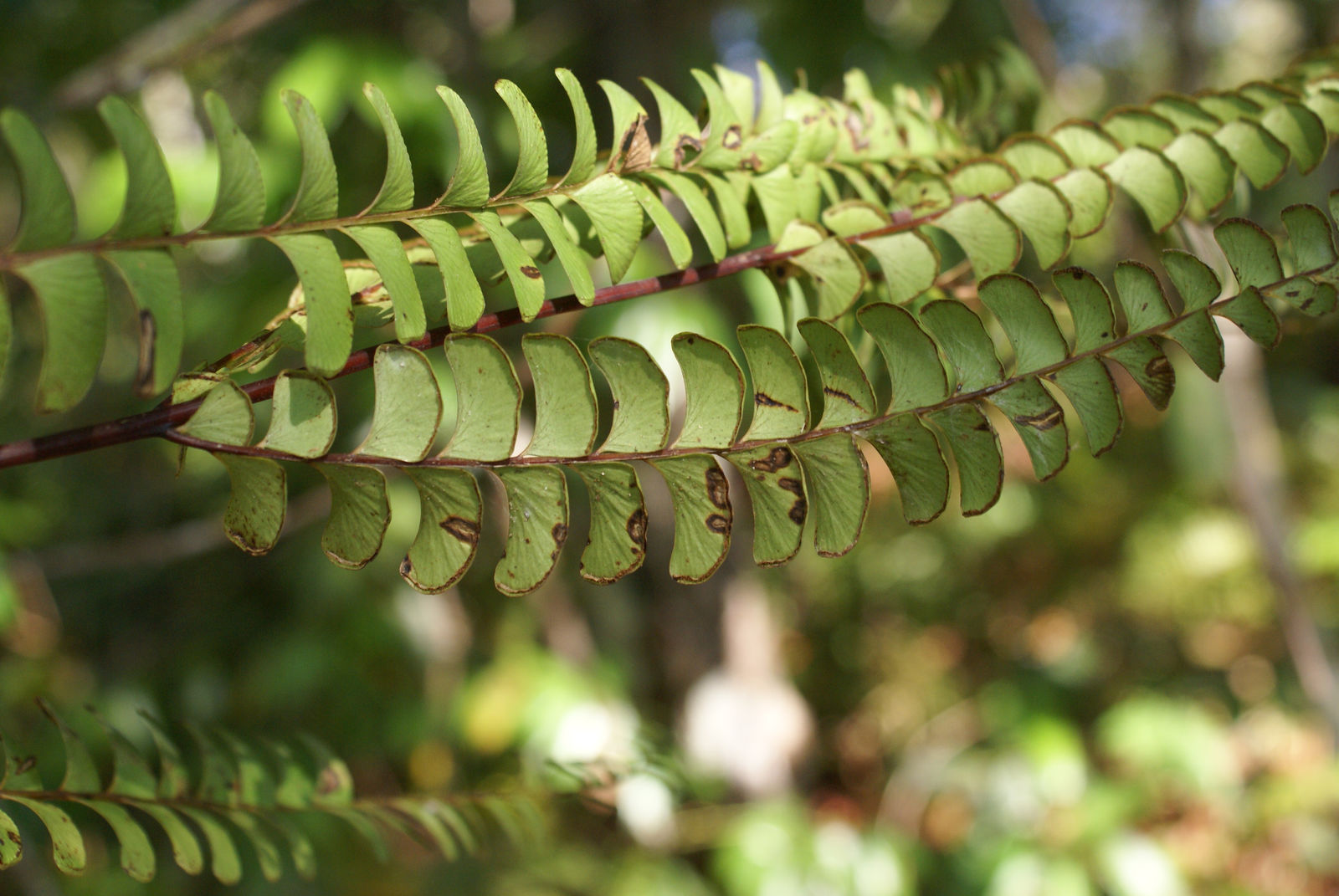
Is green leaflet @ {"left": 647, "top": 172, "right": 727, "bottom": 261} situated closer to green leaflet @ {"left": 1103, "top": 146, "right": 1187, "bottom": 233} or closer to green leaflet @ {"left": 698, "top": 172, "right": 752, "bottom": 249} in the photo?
green leaflet @ {"left": 698, "top": 172, "right": 752, "bottom": 249}

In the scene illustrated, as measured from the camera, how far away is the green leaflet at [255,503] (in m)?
0.19

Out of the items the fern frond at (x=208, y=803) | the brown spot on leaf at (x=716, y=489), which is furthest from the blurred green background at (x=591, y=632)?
the brown spot on leaf at (x=716, y=489)

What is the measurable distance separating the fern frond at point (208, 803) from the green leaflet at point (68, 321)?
0.36 ft

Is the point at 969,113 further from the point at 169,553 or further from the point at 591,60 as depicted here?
the point at 169,553

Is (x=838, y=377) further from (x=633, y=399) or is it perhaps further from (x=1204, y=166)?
(x=1204, y=166)

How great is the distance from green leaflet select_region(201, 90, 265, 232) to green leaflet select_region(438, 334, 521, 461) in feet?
0.16

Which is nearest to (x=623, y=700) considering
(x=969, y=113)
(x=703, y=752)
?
(x=703, y=752)

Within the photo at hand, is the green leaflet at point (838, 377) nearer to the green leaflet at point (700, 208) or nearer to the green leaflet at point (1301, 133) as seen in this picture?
the green leaflet at point (700, 208)

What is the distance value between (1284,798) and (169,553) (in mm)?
1512

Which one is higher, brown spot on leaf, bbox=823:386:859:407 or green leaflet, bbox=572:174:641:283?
green leaflet, bbox=572:174:641:283

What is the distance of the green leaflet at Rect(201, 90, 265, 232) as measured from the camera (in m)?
0.18

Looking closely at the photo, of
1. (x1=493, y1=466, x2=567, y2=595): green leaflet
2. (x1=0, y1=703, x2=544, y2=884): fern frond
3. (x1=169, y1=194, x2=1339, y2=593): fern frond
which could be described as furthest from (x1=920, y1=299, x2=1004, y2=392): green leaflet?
(x1=0, y1=703, x2=544, y2=884): fern frond

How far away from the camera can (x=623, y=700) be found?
101 centimetres

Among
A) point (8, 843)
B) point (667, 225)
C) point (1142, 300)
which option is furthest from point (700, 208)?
point (8, 843)
